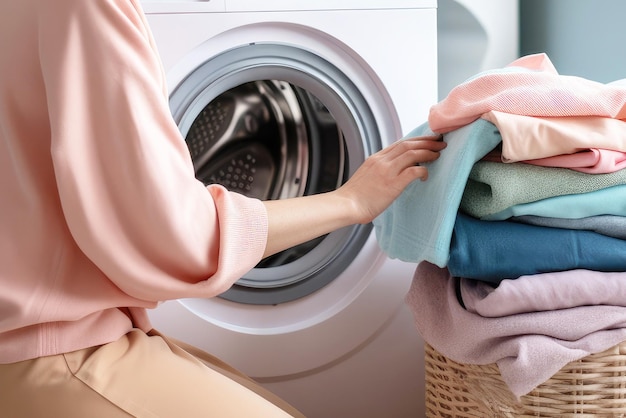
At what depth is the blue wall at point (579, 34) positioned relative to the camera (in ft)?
6.00

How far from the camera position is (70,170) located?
831 mm

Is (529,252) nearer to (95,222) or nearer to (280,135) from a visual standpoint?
(95,222)

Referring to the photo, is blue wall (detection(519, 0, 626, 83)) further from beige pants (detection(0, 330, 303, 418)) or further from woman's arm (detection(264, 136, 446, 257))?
beige pants (detection(0, 330, 303, 418))

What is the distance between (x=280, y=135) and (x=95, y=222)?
0.85 m

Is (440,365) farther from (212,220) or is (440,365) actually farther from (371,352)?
(212,220)

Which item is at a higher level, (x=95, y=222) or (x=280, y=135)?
(x=95, y=222)

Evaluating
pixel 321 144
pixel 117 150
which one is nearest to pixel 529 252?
pixel 117 150

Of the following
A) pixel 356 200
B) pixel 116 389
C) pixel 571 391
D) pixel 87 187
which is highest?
pixel 87 187

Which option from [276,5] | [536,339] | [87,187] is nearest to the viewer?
[87,187]

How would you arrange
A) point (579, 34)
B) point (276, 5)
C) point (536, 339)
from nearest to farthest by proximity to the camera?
point (536, 339) < point (276, 5) < point (579, 34)

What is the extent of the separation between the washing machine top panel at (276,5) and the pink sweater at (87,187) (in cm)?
50

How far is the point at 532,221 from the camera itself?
1082 millimetres

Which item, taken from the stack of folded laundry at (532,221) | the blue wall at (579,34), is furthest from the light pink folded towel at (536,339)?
the blue wall at (579,34)

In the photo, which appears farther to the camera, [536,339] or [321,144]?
[321,144]
